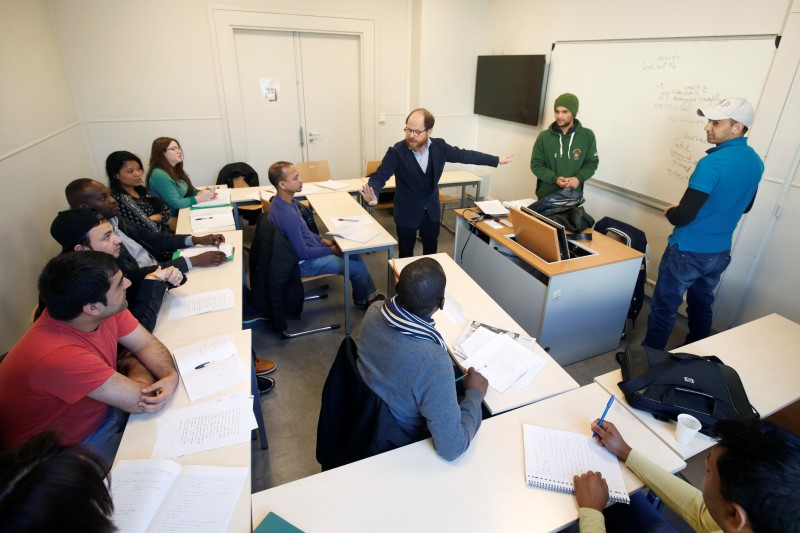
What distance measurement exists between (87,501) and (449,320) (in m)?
1.56

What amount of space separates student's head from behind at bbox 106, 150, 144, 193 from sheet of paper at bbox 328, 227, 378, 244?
1.52 metres

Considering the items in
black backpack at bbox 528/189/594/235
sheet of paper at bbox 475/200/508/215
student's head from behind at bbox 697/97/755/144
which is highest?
student's head from behind at bbox 697/97/755/144

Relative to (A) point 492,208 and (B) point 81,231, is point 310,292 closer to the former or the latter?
(A) point 492,208

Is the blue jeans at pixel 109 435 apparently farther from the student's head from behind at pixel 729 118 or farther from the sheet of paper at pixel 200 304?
the student's head from behind at pixel 729 118

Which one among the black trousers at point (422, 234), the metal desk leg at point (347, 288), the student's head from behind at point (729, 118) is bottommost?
the metal desk leg at point (347, 288)

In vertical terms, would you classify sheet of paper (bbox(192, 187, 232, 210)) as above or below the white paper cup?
above

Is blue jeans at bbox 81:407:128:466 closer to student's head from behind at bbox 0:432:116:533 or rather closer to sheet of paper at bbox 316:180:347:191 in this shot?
student's head from behind at bbox 0:432:116:533

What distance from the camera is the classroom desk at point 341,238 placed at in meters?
3.02

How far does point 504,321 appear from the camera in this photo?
6.73 ft

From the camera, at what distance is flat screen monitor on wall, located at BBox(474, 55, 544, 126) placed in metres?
4.72

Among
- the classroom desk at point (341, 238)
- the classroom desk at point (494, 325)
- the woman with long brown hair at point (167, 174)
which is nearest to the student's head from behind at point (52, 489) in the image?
the classroom desk at point (494, 325)

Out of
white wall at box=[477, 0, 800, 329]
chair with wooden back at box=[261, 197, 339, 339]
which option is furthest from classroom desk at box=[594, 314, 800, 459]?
chair with wooden back at box=[261, 197, 339, 339]

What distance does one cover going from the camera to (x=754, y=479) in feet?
2.85

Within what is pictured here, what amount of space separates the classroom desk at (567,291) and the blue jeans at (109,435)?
2218mm
